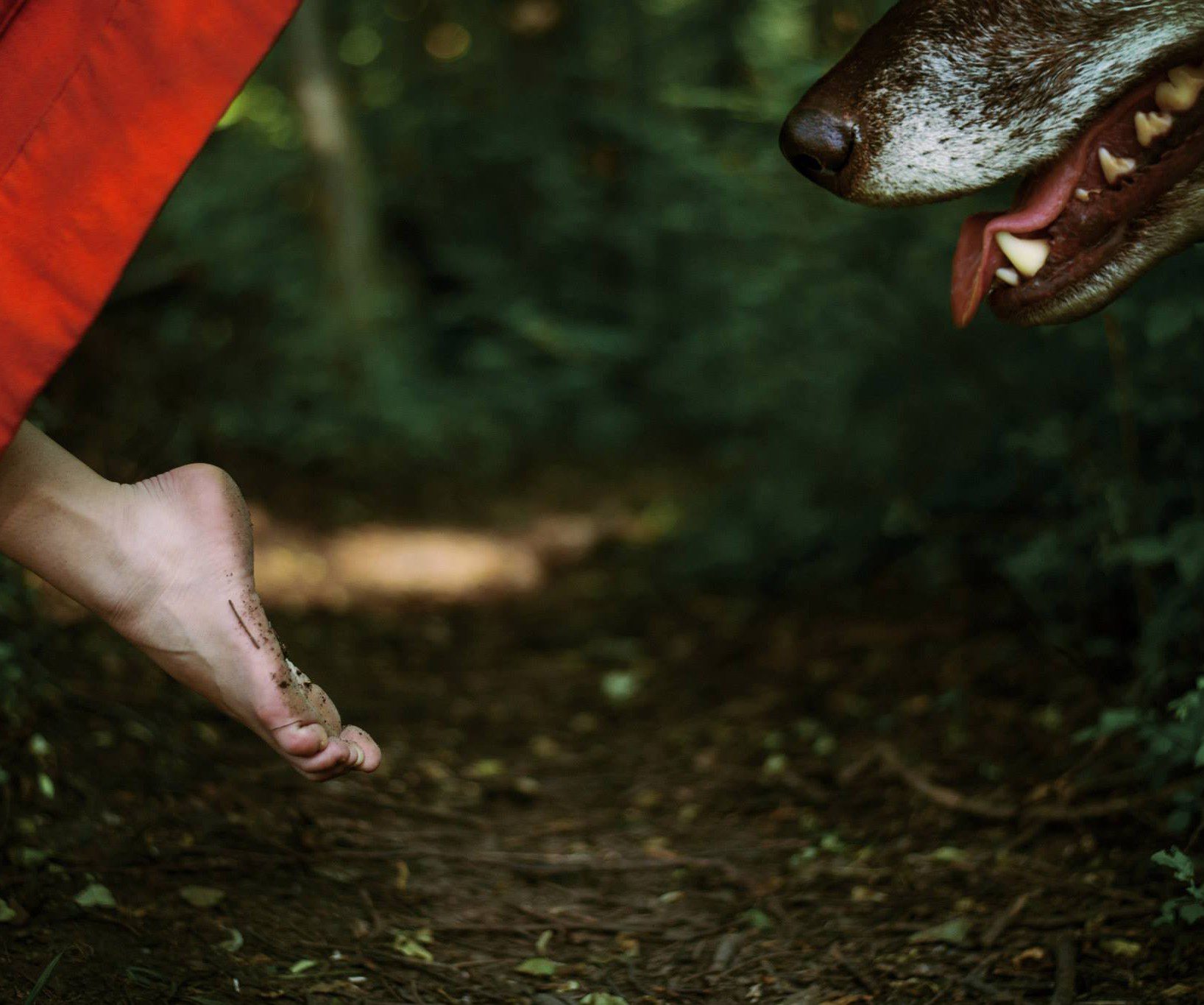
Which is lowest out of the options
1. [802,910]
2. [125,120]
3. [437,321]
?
[437,321]

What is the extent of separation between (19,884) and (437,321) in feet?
27.1

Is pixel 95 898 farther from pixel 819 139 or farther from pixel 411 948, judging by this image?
pixel 819 139

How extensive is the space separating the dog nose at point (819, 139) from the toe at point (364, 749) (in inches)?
52.7

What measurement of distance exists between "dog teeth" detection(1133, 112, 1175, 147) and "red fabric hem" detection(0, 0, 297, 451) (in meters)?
1.52

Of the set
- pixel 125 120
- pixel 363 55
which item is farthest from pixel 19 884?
pixel 363 55

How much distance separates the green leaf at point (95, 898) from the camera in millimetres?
2123

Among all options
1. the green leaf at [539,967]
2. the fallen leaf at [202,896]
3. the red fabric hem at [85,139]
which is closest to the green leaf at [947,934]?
the green leaf at [539,967]

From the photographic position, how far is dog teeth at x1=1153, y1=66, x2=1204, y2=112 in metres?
2.06

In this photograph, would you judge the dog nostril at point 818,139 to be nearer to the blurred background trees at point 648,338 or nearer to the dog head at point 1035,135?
the dog head at point 1035,135

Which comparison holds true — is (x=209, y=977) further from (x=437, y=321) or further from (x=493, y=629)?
(x=437, y=321)

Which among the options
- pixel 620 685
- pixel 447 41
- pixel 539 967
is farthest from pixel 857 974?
pixel 447 41

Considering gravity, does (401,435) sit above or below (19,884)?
below

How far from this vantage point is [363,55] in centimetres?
1172

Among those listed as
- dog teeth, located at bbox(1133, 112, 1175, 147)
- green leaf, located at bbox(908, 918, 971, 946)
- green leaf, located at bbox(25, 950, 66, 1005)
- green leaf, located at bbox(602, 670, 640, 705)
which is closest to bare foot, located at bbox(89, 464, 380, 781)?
green leaf, located at bbox(25, 950, 66, 1005)
